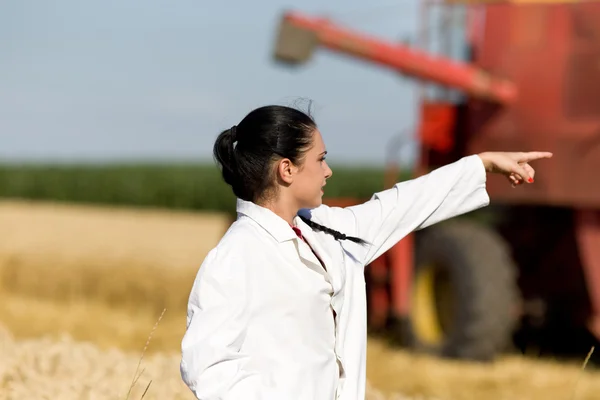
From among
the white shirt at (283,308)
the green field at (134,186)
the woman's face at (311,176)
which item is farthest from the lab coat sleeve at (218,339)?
the green field at (134,186)

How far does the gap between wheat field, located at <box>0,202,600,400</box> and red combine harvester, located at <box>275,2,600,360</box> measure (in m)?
0.41

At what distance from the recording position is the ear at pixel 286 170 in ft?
7.23

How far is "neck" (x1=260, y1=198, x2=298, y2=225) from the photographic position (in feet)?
7.40

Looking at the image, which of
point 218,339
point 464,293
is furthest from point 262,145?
point 464,293

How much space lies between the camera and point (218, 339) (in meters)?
2.04

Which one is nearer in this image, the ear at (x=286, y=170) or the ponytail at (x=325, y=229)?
the ear at (x=286, y=170)

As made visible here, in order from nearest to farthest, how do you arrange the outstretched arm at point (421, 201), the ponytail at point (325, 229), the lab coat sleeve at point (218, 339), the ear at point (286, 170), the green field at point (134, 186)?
the lab coat sleeve at point (218, 339), the ear at point (286, 170), the ponytail at point (325, 229), the outstretched arm at point (421, 201), the green field at point (134, 186)

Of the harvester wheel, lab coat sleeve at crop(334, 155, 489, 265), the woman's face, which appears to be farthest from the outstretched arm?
the harvester wheel

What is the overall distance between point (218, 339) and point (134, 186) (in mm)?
33428

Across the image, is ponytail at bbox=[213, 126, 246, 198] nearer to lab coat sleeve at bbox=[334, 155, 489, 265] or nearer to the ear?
the ear

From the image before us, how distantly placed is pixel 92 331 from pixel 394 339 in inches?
105

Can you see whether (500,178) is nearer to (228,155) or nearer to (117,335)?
(117,335)

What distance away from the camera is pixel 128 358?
5.02 meters

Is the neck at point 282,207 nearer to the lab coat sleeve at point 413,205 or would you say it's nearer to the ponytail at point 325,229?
the ponytail at point 325,229
